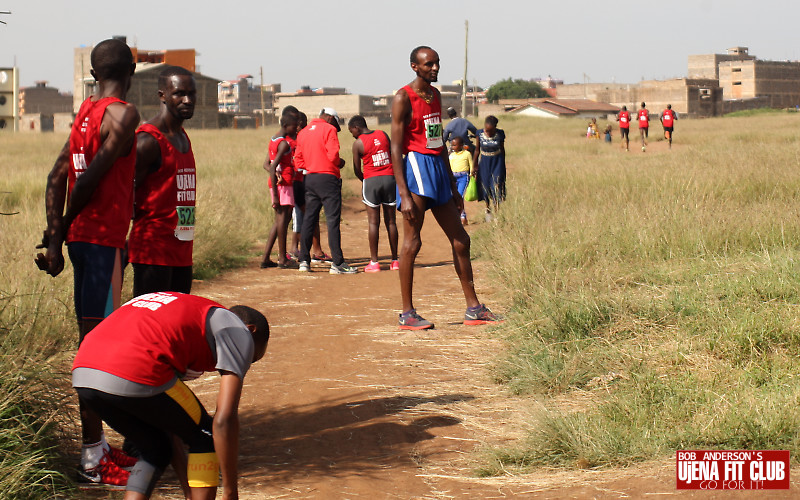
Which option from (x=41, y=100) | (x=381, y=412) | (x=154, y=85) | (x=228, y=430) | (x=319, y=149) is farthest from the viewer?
(x=41, y=100)

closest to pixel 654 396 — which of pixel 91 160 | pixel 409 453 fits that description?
pixel 409 453

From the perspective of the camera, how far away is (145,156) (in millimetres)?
4391

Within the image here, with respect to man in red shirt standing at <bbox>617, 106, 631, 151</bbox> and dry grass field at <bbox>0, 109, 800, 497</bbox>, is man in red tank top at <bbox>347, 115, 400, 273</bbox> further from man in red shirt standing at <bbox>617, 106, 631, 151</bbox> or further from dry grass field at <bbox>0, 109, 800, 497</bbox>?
man in red shirt standing at <bbox>617, 106, 631, 151</bbox>

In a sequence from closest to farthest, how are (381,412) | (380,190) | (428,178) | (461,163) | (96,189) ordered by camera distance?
(96,189), (381,412), (428,178), (380,190), (461,163)

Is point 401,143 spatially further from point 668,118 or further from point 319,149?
point 668,118

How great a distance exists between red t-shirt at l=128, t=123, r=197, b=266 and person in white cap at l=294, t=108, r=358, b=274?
5462mm

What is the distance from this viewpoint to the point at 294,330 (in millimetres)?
7297

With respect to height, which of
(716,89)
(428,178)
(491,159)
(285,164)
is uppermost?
(716,89)

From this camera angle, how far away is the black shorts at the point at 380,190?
10234 millimetres

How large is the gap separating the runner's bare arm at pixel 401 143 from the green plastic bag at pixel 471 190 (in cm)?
711

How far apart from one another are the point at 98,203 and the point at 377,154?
6.30m

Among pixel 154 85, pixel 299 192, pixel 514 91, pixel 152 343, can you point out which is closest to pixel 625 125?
pixel 299 192

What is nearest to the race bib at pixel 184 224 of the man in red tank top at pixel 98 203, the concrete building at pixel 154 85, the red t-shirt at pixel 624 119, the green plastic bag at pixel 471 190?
the man in red tank top at pixel 98 203

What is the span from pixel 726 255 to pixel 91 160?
5.17 meters
